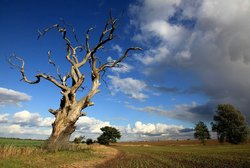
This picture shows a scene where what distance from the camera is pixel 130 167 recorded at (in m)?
19.0

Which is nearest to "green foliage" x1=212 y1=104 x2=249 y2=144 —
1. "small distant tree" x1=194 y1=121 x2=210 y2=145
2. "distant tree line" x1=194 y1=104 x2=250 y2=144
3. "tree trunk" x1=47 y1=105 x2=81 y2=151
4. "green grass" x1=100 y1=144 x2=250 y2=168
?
"distant tree line" x1=194 y1=104 x2=250 y2=144

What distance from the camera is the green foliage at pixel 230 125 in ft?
260

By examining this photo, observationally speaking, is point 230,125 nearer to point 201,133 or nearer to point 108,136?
point 201,133

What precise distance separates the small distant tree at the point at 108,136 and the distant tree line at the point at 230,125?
114ft

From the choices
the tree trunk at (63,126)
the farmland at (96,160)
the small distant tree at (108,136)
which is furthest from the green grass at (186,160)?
the small distant tree at (108,136)

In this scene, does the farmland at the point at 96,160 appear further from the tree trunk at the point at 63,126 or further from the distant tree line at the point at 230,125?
the distant tree line at the point at 230,125

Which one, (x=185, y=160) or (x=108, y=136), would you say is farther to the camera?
(x=108, y=136)

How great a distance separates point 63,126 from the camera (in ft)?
87.4

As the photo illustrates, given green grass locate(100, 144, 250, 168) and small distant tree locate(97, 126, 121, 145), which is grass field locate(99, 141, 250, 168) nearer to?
green grass locate(100, 144, 250, 168)

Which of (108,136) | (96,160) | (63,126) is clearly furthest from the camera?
(108,136)

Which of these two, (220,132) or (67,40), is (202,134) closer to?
(220,132)

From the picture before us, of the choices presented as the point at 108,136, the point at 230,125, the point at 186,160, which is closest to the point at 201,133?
the point at 230,125

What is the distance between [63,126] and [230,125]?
66070mm

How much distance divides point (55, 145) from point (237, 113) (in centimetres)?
6970
